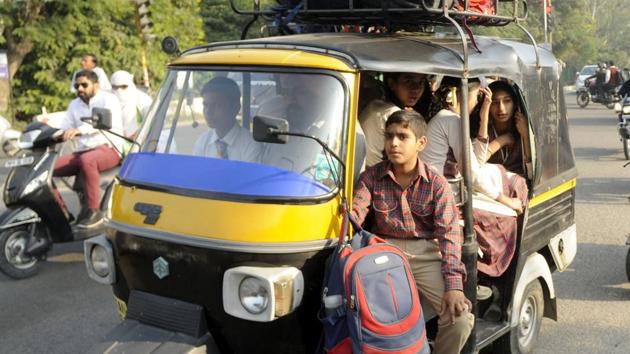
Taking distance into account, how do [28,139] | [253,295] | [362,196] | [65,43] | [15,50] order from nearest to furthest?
1. [253,295]
2. [362,196]
3. [28,139]
4. [65,43]
5. [15,50]

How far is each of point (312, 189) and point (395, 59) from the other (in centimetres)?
78

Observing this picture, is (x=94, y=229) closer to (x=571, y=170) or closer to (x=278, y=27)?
(x=278, y=27)

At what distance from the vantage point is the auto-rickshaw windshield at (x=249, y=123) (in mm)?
3309

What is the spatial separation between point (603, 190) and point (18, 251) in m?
7.82

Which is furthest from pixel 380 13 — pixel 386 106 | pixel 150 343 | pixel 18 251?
pixel 18 251

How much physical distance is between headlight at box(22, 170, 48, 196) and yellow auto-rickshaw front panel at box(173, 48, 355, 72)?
3.34 meters

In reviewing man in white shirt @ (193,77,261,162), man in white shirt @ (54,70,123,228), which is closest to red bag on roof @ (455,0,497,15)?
man in white shirt @ (193,77,261,162)

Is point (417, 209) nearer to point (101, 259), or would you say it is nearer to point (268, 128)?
point (268, 128)

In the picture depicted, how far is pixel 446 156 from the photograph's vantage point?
3.97 m

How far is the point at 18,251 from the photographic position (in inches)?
253

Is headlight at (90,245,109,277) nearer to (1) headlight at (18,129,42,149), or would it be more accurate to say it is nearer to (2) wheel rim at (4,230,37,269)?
(2) wheel rim at (4,230,37,269)

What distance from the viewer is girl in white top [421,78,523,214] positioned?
3961mm

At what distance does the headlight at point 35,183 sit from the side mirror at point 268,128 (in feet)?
13.5

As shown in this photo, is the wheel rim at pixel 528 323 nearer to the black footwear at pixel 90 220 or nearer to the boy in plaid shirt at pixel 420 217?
the boy in plaid shirt at pixel 420 217
